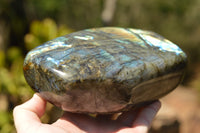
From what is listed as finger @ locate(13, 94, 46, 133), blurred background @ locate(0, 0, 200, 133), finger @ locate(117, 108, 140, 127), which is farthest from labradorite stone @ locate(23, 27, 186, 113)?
blurred background @ locate(0, 0, 200, 133)

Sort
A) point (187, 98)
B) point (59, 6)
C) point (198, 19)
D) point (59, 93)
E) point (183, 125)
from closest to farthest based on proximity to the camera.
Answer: point (59, 93), point (183, 125), point (187, 98), point (198, 19), point (59, 6)

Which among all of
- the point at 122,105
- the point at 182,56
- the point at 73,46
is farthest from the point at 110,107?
the point at 182,56

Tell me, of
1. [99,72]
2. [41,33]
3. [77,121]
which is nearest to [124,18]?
[41,33]

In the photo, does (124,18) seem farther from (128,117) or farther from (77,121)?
(77,121)

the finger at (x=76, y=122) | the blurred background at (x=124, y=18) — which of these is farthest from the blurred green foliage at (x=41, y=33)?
the blurred background at (x=124, y=18)

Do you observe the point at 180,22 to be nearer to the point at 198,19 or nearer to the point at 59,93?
the point at 198,19

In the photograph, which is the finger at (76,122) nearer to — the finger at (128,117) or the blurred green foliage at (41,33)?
the finger at (128,117)

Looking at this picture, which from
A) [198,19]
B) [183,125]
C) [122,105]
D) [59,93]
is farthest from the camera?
[198,19]
